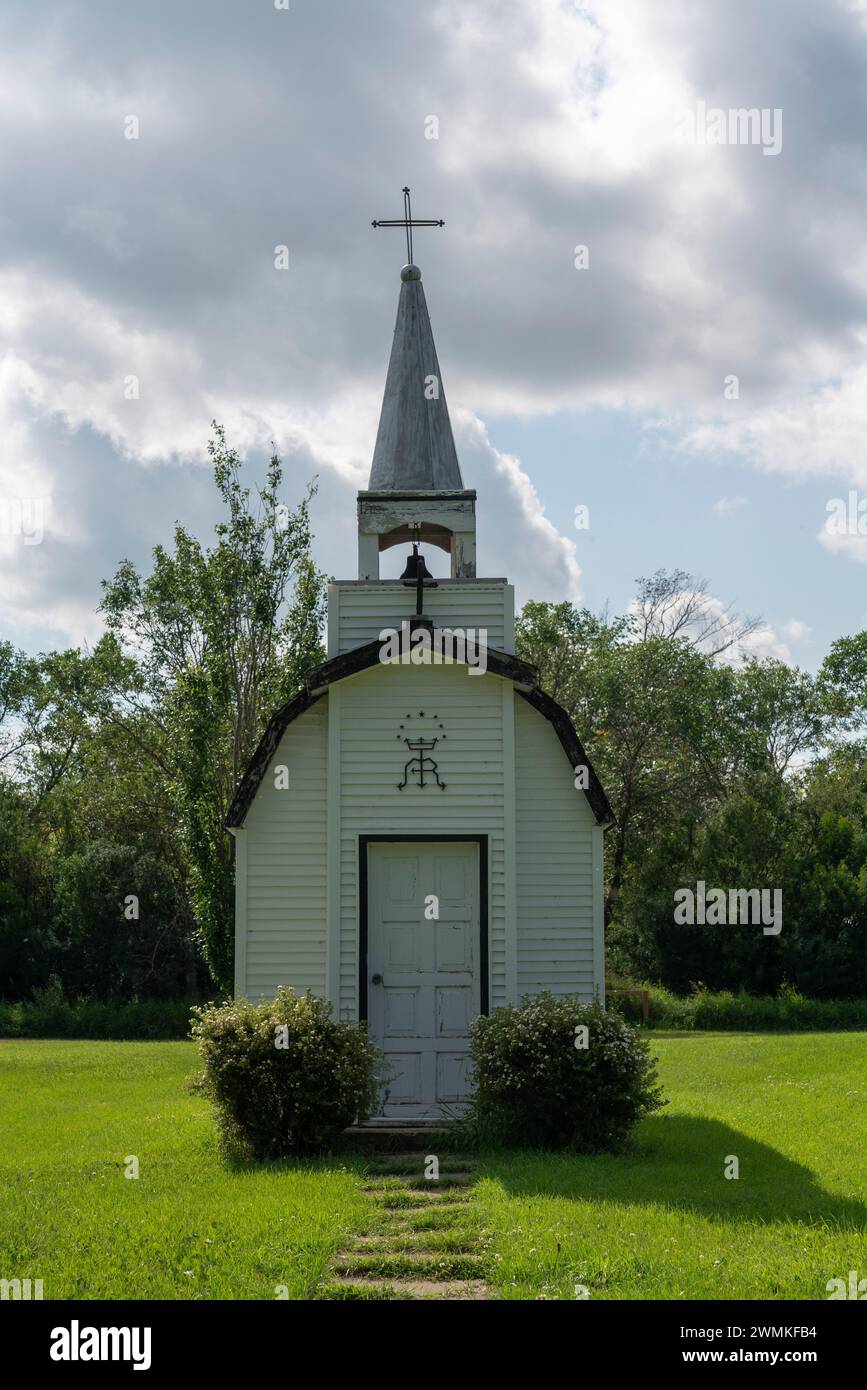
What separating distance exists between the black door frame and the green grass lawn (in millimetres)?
2050

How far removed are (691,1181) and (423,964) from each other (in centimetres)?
395

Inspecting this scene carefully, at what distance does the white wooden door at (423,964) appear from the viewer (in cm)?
1255

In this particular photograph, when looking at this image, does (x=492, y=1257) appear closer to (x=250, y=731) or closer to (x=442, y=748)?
(x=442, y=748)

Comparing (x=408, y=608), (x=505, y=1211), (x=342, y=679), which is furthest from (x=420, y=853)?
(x=505, y=1211)

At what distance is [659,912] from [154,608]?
1557 cm

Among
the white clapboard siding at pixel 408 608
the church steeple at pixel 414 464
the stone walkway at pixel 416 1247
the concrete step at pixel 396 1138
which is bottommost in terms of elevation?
the concrete step at pixel 396 1138

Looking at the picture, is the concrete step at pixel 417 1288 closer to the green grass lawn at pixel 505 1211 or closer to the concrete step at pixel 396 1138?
the green grass lawn at pixel 505 1211

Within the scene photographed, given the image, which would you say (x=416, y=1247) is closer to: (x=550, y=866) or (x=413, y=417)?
(x=550, y=866)

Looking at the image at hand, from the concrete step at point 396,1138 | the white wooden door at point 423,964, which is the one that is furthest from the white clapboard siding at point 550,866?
the concrete step at point 396,1138

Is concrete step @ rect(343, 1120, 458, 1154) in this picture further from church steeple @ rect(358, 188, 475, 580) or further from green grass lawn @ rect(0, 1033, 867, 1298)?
church steeple @ rect(358, 188, 475, 580)

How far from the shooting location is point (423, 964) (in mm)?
12781

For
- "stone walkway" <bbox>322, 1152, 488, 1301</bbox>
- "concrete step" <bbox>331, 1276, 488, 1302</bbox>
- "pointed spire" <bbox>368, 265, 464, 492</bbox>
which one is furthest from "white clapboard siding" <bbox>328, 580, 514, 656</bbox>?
"concrete step" <bbox>331, 1276, 488, 1302</bbox>

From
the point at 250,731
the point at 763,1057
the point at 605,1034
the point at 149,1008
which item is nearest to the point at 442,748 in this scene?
the point at 605,1034

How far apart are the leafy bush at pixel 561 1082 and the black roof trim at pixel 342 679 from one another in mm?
2698
